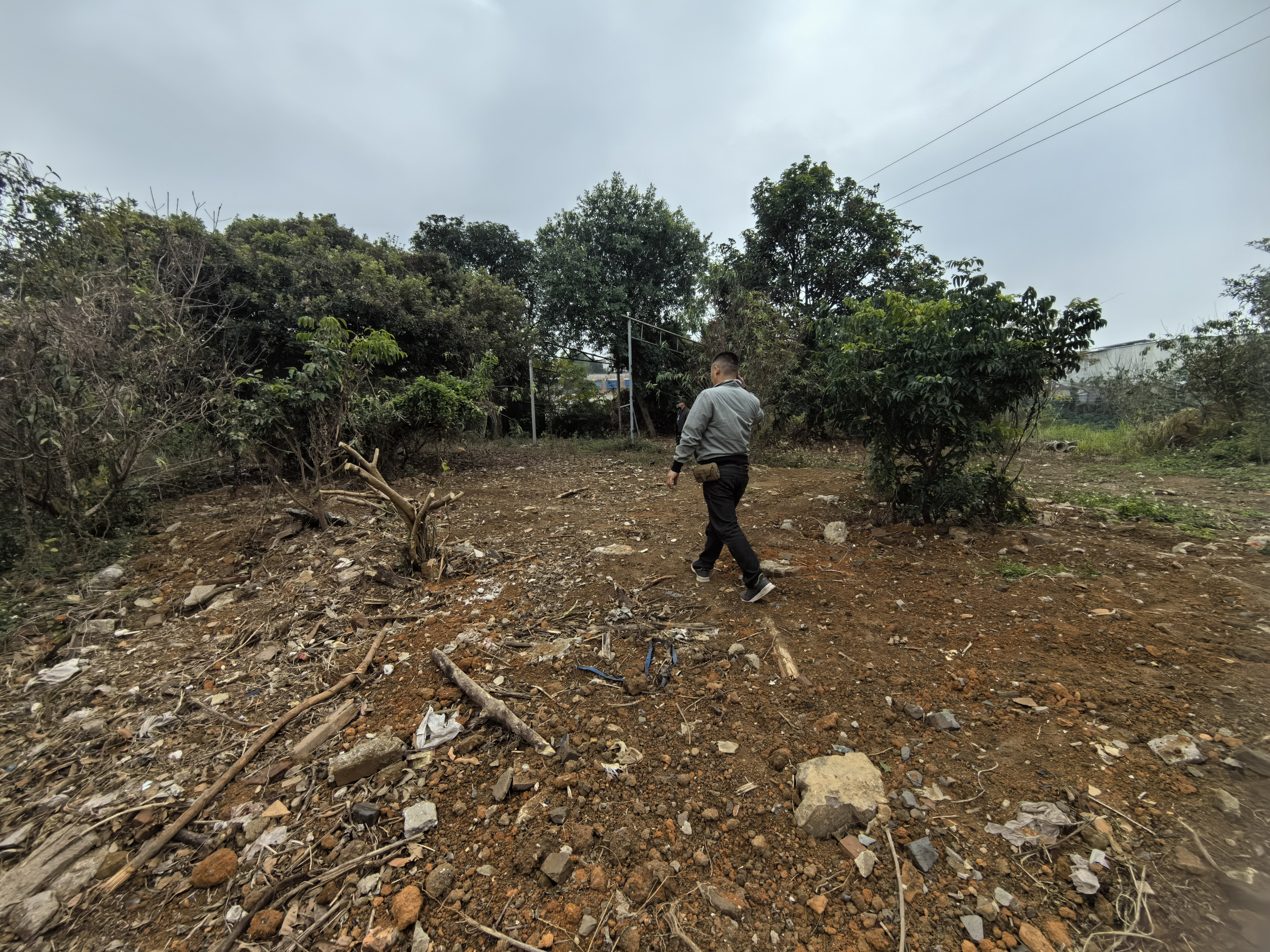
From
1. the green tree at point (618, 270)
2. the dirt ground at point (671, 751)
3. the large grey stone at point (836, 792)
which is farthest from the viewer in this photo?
the green tree at point (618, 270)

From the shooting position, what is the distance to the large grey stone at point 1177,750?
1.71m

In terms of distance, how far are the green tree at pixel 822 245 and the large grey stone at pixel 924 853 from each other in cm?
1211

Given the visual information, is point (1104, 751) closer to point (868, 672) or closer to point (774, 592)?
point (868, 672)

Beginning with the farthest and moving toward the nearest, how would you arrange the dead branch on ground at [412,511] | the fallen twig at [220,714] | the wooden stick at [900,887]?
the dead branch on ground at [412,511]
the fallen twig at [220,714]
the wooden stick at [900,887]

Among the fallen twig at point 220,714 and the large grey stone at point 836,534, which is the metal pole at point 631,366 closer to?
the large grey stone at point 836,534

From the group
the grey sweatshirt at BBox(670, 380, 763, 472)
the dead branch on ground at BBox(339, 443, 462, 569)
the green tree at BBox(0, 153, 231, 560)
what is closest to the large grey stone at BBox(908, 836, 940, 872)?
the grey sweatshirt at BBox(670, 380, 763, 472)

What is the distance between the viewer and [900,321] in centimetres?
440

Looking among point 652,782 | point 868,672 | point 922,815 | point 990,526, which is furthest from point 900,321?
point 652,782

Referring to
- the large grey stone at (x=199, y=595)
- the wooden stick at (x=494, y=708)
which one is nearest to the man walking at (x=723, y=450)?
the wooden stick at (x=494, y=708)

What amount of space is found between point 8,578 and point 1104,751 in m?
6.56

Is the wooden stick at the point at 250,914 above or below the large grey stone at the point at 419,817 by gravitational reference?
below

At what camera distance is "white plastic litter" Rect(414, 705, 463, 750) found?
2.05 meters

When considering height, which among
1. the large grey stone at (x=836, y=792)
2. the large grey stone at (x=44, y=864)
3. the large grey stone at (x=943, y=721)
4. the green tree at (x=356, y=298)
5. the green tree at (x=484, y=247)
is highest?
the green tree at (x=484, y=247)

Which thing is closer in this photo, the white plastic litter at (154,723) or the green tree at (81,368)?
the white plastic litter at (154,723)
